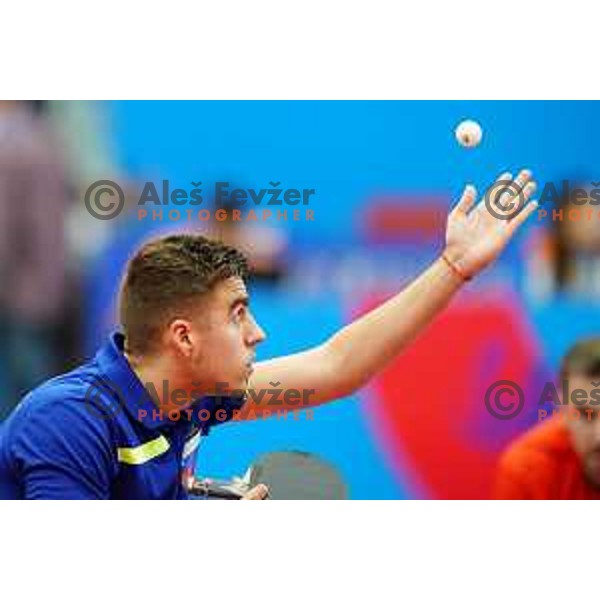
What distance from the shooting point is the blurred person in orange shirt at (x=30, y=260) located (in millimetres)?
2977

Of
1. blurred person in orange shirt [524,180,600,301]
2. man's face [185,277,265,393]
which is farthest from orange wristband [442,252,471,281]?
blurred person in orange shirt [524,180,600,301]

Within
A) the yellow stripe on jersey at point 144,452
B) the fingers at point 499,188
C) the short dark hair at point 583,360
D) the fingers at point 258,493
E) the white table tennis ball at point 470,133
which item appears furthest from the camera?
the short dark hair at point 583,360

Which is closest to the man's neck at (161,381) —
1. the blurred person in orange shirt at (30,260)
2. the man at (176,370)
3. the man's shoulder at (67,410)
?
the man at (176,370)

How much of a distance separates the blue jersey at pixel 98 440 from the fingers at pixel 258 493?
0.74 feet

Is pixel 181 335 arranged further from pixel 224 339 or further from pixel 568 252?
pixel 568 252

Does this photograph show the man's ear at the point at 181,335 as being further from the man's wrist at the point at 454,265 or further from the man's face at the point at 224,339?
the man's wrist at the point at 454,265

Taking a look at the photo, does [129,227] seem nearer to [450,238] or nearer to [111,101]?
[111,101]

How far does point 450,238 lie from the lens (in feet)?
8.38

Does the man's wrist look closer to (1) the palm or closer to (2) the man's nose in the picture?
(1) the palm

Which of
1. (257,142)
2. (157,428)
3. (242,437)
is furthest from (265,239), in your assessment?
(157,428)
